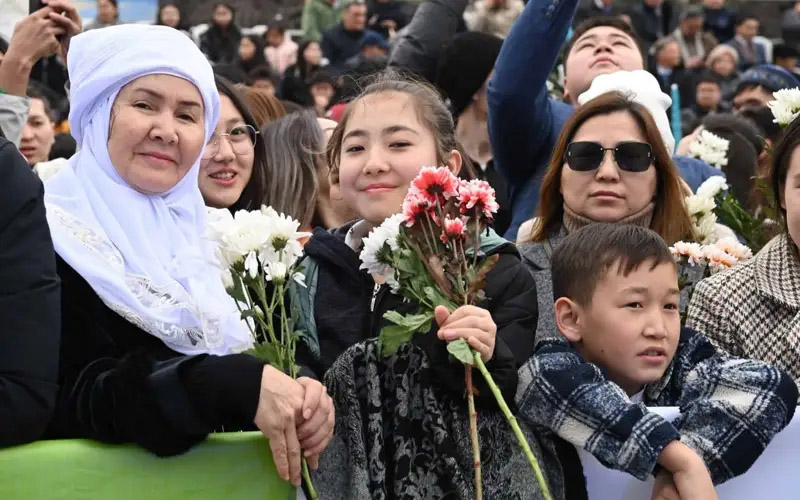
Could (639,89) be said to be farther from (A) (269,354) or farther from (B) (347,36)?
(B) (347,36)

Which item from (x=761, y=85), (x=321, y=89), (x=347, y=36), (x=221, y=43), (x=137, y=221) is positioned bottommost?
(x=221, y=43)

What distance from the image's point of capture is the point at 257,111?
6691 mm

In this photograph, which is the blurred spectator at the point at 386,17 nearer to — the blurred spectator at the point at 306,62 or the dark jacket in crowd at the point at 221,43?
the blurred spectator at the point at 306,62

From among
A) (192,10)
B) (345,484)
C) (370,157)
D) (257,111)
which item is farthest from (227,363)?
(192,10)

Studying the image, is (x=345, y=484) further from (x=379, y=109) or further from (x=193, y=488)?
(x=379, y=109)

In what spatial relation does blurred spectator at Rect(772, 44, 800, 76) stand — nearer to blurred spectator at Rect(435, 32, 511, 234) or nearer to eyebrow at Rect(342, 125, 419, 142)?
blurred spectator at Rect(435, 32, 511, 234)

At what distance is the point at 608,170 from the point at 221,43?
12.9 meters

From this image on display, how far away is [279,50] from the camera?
17516 mm

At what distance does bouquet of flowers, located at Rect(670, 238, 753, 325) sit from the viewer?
4.60 meters

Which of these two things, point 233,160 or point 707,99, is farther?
point 707,99

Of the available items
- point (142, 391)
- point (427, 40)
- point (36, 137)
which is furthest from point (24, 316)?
point (427, 40)

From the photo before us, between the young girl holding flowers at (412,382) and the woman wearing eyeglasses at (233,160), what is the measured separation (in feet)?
4.56

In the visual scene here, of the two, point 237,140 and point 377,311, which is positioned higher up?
point 377,311

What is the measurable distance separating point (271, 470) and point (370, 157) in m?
1.12
